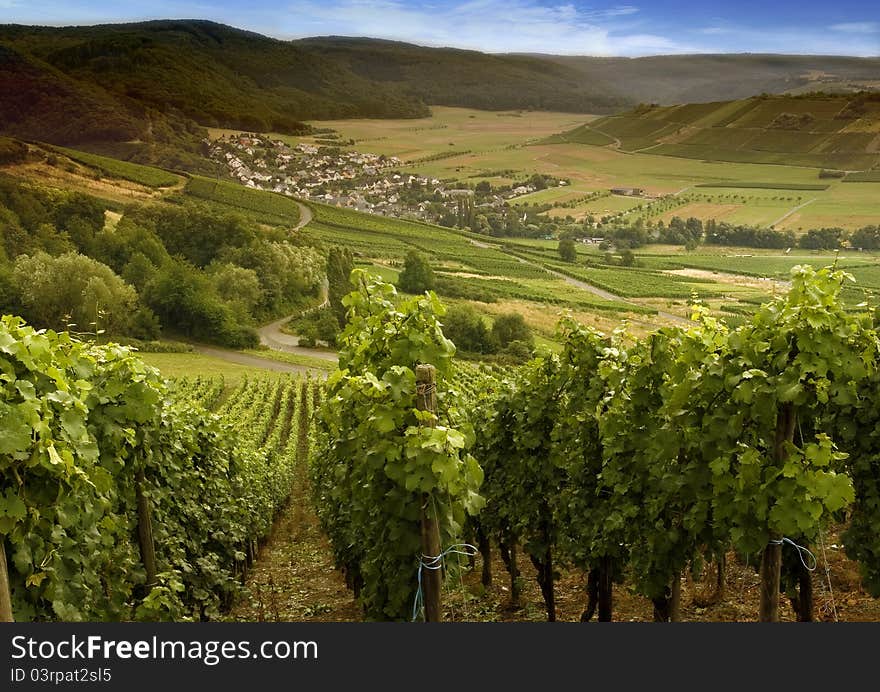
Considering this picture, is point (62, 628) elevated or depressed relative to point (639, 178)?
depressed

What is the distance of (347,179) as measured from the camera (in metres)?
45.1

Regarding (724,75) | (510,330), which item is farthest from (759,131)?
(510,330)

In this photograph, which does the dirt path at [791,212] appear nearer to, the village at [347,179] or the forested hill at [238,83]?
the forested hill at [238,83]

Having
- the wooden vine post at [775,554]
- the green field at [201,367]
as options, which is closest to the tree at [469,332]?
the green field at [201,367]

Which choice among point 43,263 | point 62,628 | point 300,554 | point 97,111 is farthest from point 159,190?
point 62,628

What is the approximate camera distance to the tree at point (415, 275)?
38.7 metres

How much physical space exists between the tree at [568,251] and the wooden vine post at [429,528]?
3640 centimetres

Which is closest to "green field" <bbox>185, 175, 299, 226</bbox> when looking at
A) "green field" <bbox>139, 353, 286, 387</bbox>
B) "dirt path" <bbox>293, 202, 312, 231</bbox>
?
"dirt path" <bbox>293, 202, 312, 231</bbox>

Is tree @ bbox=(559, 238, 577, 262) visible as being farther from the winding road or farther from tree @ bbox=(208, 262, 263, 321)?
tree @ bbox=(208, 262, 263, 321)

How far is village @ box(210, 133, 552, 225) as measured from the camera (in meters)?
44.4

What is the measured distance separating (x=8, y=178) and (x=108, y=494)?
42.0 metres

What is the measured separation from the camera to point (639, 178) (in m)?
42.9

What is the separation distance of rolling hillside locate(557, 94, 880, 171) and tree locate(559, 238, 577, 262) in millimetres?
7556

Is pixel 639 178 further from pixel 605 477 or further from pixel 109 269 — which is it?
pixel 605 477
